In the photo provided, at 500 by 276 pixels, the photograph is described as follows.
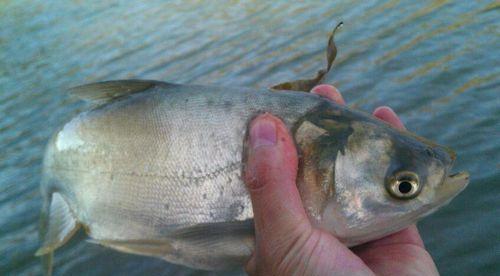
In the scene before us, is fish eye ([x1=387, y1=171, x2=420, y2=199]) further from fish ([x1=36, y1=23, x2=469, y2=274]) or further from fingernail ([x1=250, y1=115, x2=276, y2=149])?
fingernail ([x1=250, y1=115, x2=276, y2=149])

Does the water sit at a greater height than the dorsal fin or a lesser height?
lesser

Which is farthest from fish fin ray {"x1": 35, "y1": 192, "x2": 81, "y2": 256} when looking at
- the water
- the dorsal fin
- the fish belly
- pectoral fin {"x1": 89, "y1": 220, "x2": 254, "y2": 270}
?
the water

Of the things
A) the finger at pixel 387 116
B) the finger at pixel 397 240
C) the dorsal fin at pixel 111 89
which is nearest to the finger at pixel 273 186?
the finger at pixel 397 240

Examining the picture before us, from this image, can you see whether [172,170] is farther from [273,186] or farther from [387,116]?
[387,116]

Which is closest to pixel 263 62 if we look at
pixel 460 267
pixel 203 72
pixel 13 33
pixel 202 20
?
pixel 203 72

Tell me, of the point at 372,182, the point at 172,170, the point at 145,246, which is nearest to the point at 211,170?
the point at 172,170

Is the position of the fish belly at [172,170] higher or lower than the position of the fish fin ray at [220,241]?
higher

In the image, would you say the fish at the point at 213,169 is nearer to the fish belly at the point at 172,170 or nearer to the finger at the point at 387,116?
the fish belly at the point at 172,170
